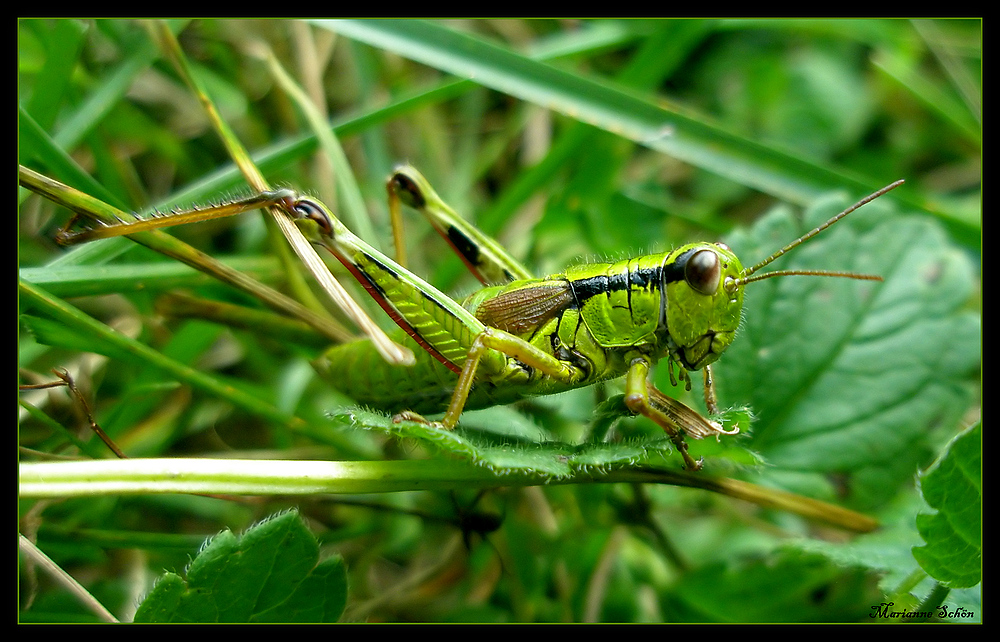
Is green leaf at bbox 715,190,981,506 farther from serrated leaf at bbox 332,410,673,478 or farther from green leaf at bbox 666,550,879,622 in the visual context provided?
serrated leaf at bbox 332,410,673,478

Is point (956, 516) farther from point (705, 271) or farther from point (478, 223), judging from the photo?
point (478, 223)

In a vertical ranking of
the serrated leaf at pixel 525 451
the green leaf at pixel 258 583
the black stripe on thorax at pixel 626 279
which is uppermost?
the black stripe on thorax at pixel 626 279

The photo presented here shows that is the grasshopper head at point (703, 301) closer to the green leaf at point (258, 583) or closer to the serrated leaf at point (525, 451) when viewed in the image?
the serrated leaf at point (525, 451)

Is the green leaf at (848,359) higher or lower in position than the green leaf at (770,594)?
higher

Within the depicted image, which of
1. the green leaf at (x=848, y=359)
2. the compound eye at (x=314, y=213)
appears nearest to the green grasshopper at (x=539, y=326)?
the compound eye at (x=314, y=213)

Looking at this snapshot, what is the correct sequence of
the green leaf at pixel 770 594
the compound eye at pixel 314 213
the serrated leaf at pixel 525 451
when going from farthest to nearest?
1. the green leaf at pixel 770 594
2. the compound eye at pixel 314 213
3. the serrated leaf at pixel 525 451

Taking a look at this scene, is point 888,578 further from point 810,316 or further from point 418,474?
point 418,474

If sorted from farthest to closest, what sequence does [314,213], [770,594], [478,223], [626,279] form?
[478,223]
[770,594]
[626,279]
[314,213]

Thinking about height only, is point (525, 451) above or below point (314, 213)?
below

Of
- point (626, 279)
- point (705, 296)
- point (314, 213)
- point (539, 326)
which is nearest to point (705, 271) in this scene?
point (705, 296)
